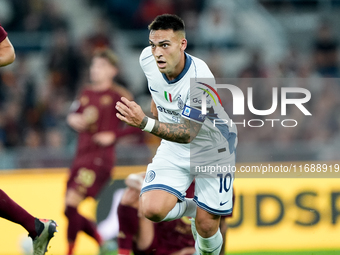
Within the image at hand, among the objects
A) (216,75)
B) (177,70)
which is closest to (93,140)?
(177,70)

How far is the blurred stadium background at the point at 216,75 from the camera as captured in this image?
740 centimetres

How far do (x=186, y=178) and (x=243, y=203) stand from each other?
8.61 feet

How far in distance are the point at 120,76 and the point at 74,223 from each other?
4.19m

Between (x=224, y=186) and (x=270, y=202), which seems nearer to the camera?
(x=224, y=186)

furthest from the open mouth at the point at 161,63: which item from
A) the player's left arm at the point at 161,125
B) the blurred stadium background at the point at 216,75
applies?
the blurred stadium background at the point at 216,75

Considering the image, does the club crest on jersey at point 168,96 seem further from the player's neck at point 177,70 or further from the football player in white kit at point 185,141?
the player's neck at point 177,70

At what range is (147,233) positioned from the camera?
540cm

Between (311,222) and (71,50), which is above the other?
(71,50)

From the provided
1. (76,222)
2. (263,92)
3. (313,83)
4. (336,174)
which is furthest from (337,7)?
(76,222)

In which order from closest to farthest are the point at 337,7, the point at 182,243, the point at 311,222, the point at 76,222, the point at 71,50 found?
the point at 182,243, the point at 76,222, the point at 311,222, the point at 71,50, the point at 337,7

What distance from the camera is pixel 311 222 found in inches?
291

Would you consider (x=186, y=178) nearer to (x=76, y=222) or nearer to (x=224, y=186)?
→ (x=224, y=186)

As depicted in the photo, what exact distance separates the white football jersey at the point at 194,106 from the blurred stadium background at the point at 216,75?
2.60 metres

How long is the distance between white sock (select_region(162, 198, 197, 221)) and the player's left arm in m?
0.69
